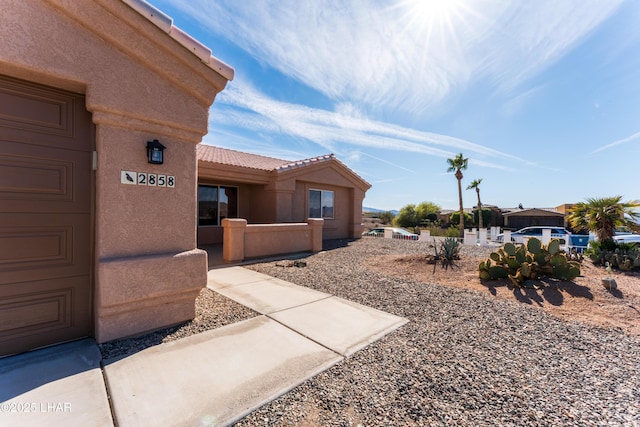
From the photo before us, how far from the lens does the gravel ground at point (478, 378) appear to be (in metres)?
2.47

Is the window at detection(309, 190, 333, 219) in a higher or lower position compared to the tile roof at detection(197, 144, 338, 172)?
lower

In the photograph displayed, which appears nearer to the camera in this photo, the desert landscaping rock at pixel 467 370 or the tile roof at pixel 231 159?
the desert landscaping rock at pixel 467 370

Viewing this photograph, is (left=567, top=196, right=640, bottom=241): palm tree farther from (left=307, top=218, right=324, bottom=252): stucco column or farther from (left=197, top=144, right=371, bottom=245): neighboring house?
(left=197, top=144, right=371, bottom=245): neighboring house

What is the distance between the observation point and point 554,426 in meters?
2.37

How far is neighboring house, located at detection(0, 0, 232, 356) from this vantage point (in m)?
3.21

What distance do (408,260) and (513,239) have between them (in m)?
11.3

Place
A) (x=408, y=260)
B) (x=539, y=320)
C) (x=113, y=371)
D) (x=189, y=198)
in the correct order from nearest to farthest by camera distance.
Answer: (x=113, y=371), (x=189, y=198), (x=539, y=320), (x=408, y=260)

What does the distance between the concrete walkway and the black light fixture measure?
8.20 ft

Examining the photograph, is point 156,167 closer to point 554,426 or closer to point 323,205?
point 554,426

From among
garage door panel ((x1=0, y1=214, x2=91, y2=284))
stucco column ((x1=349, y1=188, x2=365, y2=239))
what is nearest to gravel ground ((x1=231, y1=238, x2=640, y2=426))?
garage door panel ((x1=0, y1=214, x2=91, y2=284))

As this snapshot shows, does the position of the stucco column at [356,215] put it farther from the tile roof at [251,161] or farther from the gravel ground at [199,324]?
the gravel ground at [199,324]

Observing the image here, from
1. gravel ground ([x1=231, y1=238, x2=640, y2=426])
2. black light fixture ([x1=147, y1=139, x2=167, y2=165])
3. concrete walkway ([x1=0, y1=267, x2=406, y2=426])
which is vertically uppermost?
black light fixture ([x1=147, y1=139, x2=167, y2=165])

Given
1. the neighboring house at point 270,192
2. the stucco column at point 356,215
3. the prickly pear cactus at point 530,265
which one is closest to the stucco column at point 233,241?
the neighboring house at point 270,192

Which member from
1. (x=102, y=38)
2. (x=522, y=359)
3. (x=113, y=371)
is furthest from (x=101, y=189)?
(x=522, y=359)
